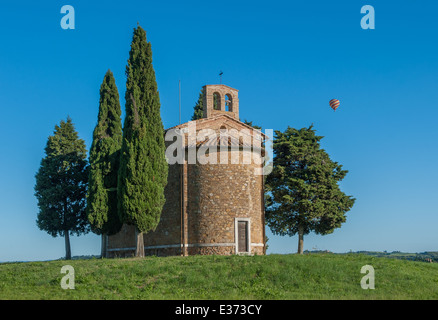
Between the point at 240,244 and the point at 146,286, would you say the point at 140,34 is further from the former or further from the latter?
the point at 146,286

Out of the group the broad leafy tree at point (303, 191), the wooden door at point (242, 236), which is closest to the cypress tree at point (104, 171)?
the wooden door at point (242, 236)

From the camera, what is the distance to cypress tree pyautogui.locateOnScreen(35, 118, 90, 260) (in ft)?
107

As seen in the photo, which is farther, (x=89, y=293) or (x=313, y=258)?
(x=313, y=258)

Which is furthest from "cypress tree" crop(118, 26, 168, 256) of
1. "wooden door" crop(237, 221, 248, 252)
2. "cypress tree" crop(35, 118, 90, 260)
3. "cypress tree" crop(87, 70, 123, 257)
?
"cypress tree" crop(35, 118, 90, 260)

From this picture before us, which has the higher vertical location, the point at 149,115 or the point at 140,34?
the point at 140,34

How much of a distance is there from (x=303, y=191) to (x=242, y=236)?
788 centimetres

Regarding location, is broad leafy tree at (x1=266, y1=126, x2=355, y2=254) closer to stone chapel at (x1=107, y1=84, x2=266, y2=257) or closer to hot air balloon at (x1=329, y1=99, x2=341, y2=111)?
hot air balloon at (x1=329, y1=99, x2=341, y2=111)

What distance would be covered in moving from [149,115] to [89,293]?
1203 cm

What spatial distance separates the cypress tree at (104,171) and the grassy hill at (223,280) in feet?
19.0

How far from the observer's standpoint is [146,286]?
1714cm

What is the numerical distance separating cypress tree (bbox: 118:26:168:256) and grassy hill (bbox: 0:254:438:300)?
12.4 feet

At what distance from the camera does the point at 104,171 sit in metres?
28.4

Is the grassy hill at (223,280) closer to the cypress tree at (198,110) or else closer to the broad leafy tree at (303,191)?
the broad leafy tree at (303,191)
